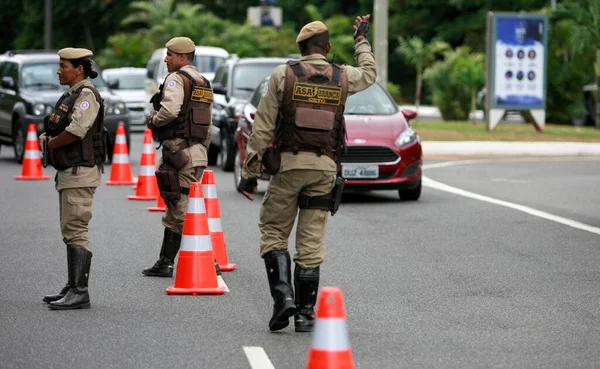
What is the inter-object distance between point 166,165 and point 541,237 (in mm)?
4131

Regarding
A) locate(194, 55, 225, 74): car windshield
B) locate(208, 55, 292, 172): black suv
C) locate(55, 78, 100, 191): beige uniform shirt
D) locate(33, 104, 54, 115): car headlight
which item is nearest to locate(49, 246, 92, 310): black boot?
locate(55, 78, 100, 191): beige uniform shirt

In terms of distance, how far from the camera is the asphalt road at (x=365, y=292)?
7.14 metres

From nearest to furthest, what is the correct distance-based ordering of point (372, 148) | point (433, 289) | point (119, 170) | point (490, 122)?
point (433, 289), point (372, 148), point (119, 170), point (490, 122)

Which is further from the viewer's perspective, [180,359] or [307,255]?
[307,255]

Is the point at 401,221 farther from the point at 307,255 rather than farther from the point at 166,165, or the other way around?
the point at 307,255

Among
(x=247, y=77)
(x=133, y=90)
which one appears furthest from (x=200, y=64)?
(x=247, y=77)

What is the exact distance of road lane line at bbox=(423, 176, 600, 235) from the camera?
43.6 feet

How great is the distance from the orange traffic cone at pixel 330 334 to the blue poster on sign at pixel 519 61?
2491cm

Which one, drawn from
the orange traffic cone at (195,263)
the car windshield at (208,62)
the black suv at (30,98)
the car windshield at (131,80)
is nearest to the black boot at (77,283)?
the orange traffic cone at (195,263)

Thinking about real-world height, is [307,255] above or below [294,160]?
below

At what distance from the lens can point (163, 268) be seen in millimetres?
9898

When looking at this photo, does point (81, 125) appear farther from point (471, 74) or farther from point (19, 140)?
point (471, 74)

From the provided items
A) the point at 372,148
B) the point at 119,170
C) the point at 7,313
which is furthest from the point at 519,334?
the point at 119,170

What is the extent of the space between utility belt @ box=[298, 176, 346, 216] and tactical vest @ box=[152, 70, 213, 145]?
2.33 meters
